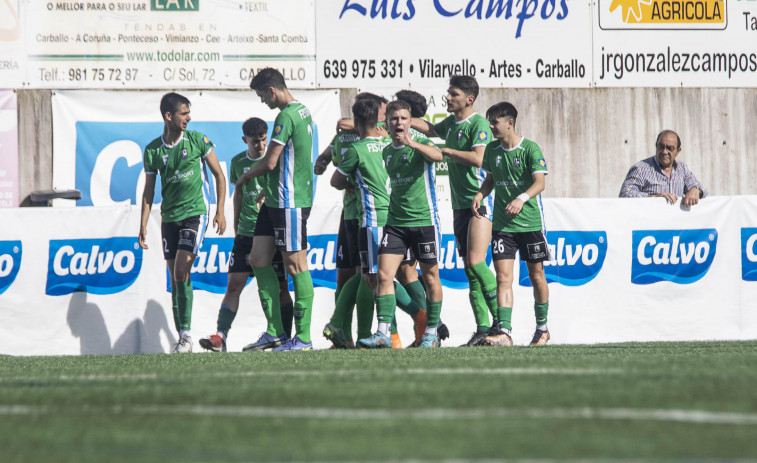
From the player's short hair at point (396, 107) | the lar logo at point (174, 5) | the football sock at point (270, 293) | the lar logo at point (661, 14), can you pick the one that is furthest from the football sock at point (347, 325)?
the lar logo at point (661, 14)

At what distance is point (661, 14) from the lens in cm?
1302

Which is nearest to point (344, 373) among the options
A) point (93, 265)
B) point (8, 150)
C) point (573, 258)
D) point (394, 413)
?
point (394, 413)

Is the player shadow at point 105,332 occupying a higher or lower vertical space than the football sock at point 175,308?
lower

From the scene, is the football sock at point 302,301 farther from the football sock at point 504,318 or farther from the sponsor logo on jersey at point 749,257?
the sponsor logo on jersey at point 749,257

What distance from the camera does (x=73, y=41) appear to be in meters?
12.0

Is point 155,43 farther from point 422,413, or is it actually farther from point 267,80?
point 422,413

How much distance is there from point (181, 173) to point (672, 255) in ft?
15.6

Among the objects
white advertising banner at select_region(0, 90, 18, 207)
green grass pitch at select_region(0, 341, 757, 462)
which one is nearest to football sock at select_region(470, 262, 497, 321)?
green grass pitch at select_region(0, 341, 757, 462)

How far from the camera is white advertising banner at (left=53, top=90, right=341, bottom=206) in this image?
39.0 ft

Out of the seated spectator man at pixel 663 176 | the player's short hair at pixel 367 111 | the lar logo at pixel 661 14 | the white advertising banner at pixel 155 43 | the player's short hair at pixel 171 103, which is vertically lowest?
the seated spectator man at pixel 663 176

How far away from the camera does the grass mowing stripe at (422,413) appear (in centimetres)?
300

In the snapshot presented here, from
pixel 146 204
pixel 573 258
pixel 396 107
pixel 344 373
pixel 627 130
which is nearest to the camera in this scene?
pixel 344 373

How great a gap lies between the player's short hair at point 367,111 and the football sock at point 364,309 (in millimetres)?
1265

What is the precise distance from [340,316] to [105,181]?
510 centimetres
